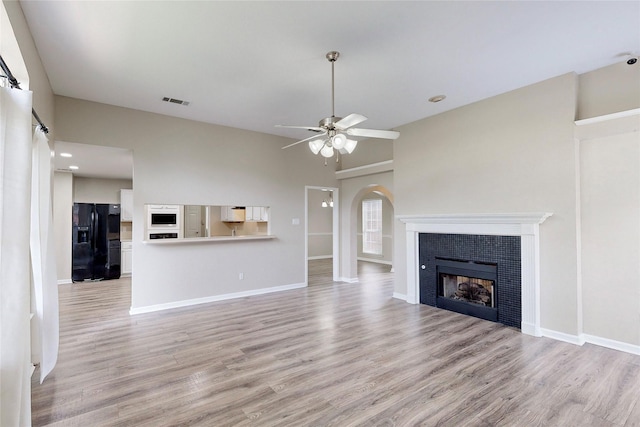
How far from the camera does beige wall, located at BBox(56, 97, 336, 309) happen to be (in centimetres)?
462

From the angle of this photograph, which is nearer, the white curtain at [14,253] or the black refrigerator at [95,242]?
the white curtain at [14,253]

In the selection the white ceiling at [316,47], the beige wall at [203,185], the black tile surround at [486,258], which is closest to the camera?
the white ceiling at [316,47]

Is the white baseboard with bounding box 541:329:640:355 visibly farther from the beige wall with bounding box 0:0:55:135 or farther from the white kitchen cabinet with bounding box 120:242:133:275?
the white kitchen cabinet with bounding box 120:242:133:275

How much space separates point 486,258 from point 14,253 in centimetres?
480

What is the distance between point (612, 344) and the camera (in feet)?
11.0

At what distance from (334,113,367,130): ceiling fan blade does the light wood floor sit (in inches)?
90.2

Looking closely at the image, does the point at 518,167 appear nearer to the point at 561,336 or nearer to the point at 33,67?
the point at 561,336

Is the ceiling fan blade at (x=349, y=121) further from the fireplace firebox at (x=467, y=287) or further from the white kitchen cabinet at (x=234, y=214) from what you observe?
the white kitchen cabinet at (x=234, y=214)

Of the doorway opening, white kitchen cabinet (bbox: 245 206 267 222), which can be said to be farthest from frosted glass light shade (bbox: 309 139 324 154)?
the doorway opening

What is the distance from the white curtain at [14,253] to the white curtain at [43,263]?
818 millimetres

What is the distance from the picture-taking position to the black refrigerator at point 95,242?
7234 millimetres

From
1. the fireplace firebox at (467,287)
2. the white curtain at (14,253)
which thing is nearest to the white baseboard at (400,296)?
the fireplace firebox at (467,287)

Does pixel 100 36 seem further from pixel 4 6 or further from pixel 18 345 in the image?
pixel 18 345

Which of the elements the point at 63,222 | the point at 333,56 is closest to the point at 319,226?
the point at 63,222
